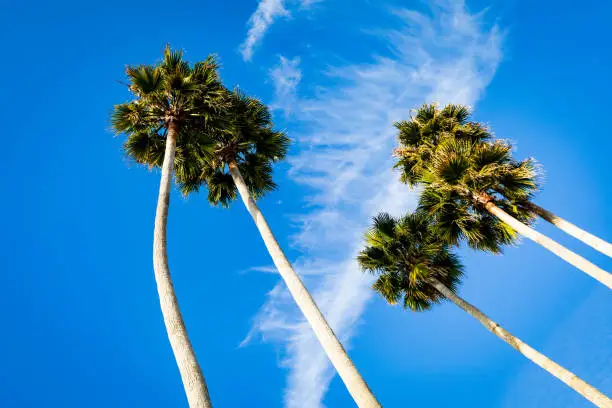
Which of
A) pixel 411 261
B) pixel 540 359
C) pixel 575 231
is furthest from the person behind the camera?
pixel 411 261

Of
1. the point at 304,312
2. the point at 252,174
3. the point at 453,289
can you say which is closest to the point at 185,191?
the point at 252,174

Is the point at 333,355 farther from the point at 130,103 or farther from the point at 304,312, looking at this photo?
the point at 130,103

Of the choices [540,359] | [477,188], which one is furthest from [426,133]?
[540,359]

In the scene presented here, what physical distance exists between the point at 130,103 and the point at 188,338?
26.5ft

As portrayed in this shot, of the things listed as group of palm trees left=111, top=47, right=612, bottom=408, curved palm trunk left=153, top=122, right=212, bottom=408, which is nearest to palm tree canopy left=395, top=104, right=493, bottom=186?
group of palm trees left=111, top=47, right=612, bottom=408

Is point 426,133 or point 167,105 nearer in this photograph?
point 167,105

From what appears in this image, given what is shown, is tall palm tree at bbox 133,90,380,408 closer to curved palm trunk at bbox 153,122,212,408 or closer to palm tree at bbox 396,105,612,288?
curved palm trunk at bbox 153,122,212,408

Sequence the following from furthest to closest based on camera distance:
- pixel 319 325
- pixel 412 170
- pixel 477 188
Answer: pixel 412 170 → pixel 477 188 → pixel 319 325

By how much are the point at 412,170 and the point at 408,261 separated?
13.7ft

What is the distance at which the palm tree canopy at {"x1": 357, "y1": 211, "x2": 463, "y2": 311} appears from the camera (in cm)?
1341

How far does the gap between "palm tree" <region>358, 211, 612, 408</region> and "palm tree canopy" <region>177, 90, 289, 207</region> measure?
4.81 meters

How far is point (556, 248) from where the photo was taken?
33.1ft

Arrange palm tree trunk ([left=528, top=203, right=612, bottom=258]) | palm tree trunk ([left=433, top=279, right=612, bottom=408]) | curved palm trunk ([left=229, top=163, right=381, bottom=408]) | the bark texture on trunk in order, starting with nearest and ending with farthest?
curved palm trunk ([left=229, top=163, right=381, bottom=408]), palm tree trunk ([left=433, top=279, right=612, bottom=408]), the bark texture on trunk, palm tree trunk ([left=528, top=203, right=612, bottom=258])

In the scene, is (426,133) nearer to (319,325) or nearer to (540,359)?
(540,359)
